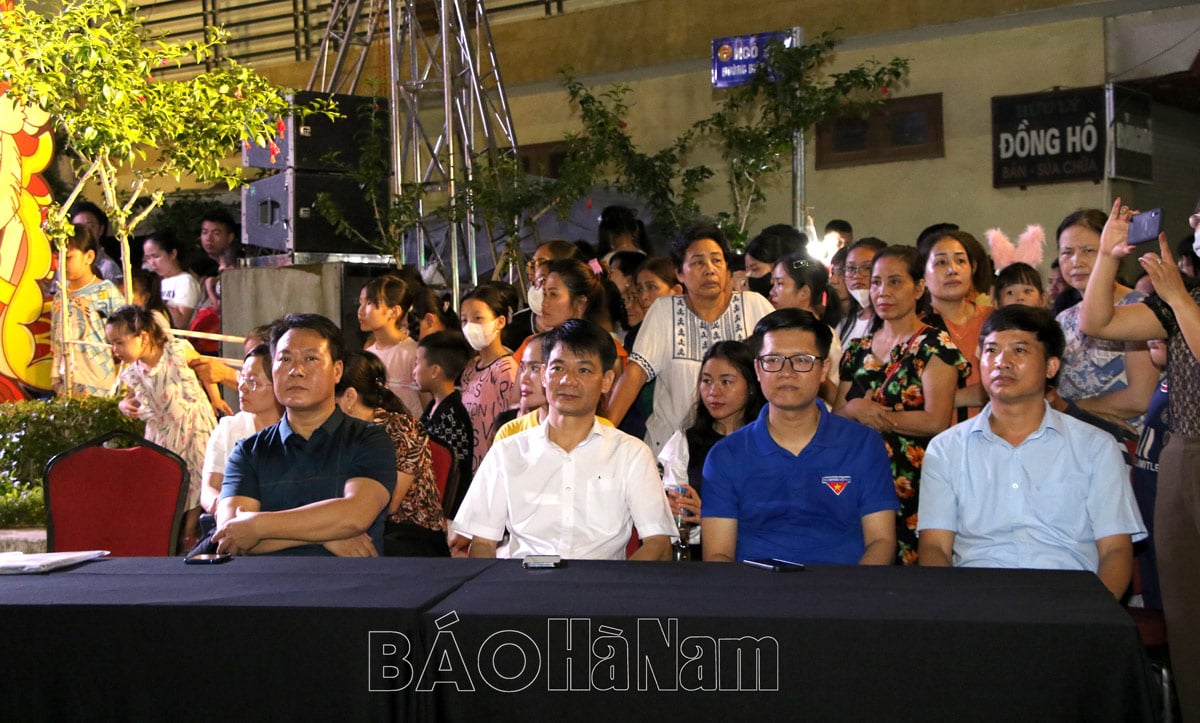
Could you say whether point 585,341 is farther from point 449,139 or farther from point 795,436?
point 449,139

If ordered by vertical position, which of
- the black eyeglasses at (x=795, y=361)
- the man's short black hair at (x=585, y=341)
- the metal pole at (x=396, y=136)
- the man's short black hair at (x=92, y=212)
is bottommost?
the black eyeglasses at (x=795, y=361)

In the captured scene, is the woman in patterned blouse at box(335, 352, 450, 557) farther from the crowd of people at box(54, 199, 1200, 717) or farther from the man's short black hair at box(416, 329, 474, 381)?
the man's short black hair at box(416, 329, 474, 381)

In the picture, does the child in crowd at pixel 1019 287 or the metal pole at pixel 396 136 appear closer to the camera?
the child in crowd at pixel 1019 287

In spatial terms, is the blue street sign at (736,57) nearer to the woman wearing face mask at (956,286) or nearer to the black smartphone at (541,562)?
the woman wearing face mask at (956,286)

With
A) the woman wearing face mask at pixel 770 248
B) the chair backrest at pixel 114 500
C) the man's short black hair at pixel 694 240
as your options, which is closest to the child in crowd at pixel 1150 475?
the man's short black hair at pixel 694 240

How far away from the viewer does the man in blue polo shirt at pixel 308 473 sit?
9.82 feet

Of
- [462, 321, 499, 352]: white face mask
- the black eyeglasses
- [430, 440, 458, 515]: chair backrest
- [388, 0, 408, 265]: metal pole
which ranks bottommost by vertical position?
[430, 440, 458, 515]: chair backrest

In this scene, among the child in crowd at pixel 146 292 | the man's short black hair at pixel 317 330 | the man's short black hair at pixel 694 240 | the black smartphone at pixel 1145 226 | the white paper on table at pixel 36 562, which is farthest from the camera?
the child in crowd at pixel 146 292

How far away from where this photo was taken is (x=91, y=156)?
5.85m

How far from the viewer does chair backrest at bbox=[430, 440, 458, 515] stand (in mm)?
4008

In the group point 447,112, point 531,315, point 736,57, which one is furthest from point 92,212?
point 736,57

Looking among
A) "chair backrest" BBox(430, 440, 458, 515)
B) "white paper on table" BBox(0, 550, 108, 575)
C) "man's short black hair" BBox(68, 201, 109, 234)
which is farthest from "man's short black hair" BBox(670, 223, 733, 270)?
"man's short black hair" BBox(68, 201, 109, 234)

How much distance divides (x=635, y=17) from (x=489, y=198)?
3579 mm

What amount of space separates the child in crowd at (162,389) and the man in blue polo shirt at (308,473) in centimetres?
214
